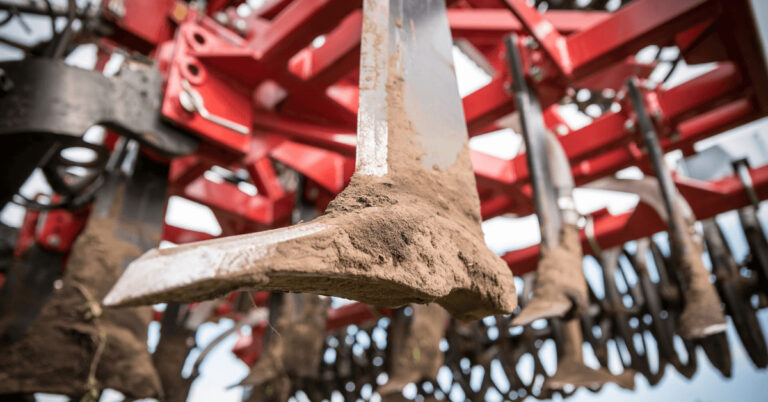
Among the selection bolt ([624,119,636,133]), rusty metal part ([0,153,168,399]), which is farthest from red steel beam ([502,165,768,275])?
rusty metal part ([0,153,168,399])

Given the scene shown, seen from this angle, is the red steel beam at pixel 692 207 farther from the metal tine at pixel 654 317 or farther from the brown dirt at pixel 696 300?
the brown dirt at pixel 696 300

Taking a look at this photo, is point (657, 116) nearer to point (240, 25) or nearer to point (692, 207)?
point (692, 207)

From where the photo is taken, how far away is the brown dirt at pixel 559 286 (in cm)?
96

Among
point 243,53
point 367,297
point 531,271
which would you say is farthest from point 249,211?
point 367,297

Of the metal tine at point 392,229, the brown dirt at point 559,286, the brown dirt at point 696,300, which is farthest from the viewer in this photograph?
the brown dirt at point 696,300

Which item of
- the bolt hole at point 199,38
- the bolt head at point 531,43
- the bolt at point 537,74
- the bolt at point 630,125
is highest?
the bolt hole at point 199,38

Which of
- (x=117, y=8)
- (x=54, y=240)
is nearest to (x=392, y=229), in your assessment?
(x=117, y=8)

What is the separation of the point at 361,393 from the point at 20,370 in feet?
6.88

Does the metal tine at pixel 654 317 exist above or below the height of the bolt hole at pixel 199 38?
below

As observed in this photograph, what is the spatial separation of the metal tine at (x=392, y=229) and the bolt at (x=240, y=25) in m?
1.23

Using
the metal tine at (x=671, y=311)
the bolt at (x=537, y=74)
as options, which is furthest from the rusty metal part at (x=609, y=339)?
the bolt at (x=537, y=74)

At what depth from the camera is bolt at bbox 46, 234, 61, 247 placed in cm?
207

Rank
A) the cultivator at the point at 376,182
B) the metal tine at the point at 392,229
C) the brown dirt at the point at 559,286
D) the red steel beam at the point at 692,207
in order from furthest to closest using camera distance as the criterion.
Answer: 1. the red steel beam at the point at 692,207
2. the brown dirt at the point at 559,286
3. the cultivator at the point at 376,182
4. the metal tine at the point at 392,229

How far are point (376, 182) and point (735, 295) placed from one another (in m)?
2.06
